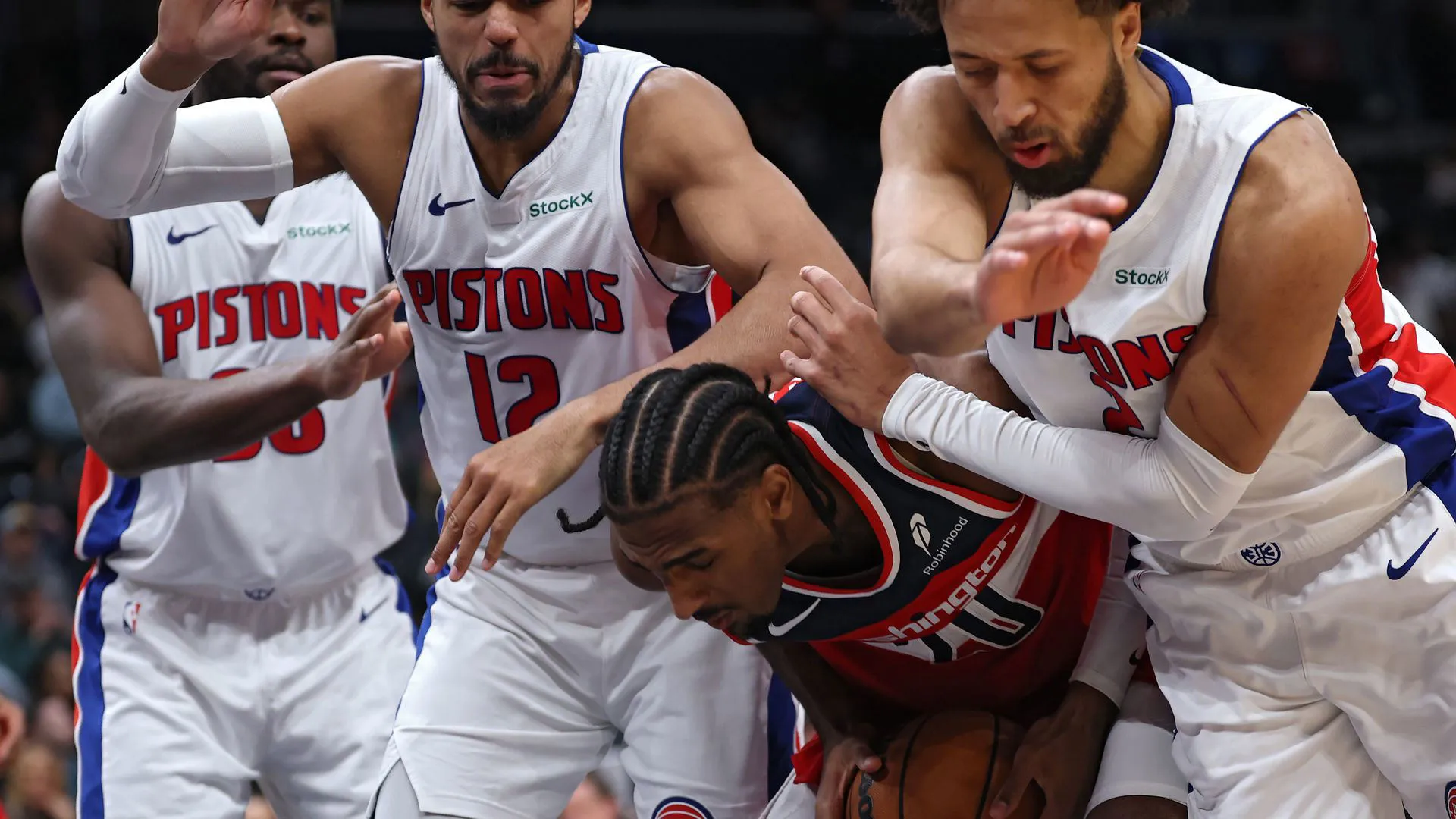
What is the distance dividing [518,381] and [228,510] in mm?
982

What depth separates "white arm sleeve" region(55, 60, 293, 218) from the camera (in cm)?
311

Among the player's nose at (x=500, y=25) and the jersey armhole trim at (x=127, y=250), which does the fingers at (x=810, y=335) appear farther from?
the jersey armhole trim at (x=127, y=250)

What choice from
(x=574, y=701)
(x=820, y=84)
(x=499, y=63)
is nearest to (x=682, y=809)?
(x=574, y=701)

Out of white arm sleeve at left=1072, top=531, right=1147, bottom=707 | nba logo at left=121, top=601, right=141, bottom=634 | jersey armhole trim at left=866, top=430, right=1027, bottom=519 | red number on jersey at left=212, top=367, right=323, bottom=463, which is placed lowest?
nba logo at left=121, top=601, right=141, bottom=634

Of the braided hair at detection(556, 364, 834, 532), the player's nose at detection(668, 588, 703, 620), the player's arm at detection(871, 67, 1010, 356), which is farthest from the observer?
the player's nose at detection(668, 588, 703, 620)

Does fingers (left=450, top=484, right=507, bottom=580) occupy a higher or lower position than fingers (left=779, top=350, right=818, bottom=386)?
lower

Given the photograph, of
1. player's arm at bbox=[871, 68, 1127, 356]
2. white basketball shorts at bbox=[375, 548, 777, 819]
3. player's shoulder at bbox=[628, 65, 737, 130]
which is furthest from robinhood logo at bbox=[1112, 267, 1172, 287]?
white basketball shorts at bbox=[375, 548, 777, 819]

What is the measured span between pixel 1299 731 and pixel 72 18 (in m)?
10.6

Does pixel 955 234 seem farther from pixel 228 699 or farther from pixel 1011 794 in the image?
pixel 228 699

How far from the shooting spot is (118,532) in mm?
4062

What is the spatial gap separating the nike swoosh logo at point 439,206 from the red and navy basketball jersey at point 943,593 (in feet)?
2.60

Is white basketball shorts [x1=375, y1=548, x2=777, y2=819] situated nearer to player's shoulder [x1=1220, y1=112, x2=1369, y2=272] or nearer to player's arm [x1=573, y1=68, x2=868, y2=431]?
A: player's arm [x1=573, y1=68, x2=868, y2=431]

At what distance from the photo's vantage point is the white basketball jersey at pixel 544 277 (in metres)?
3.36

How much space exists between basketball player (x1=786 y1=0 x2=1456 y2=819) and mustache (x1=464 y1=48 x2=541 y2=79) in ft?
2.65
